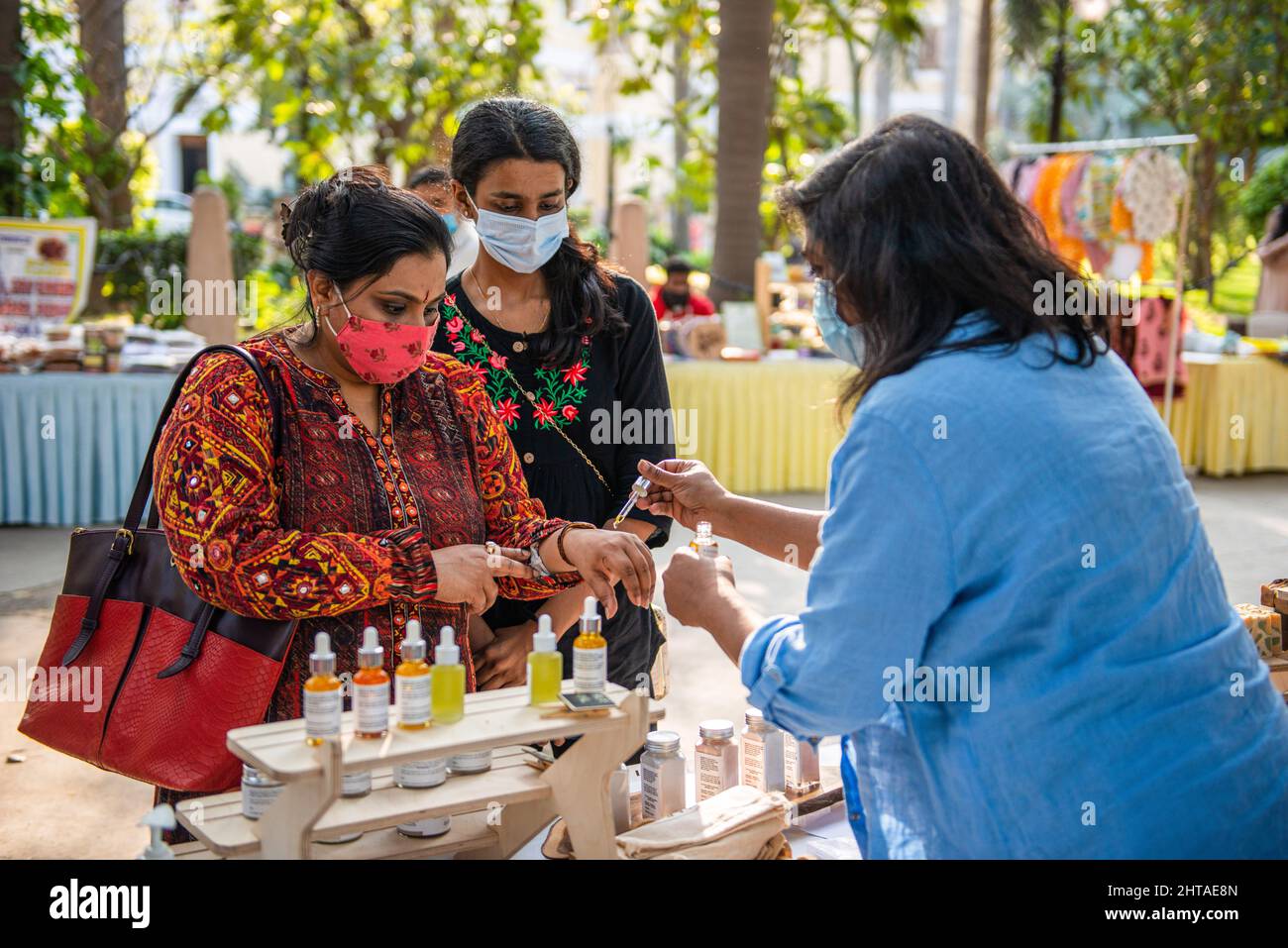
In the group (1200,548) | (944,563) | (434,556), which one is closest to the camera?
(944,563)

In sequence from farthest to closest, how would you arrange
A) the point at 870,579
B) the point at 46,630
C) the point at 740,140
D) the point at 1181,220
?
the point at 1181,220
the point at 740,140
the point at 46,630
the point at 870,579

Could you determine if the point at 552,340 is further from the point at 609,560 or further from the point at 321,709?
the point at 321,709

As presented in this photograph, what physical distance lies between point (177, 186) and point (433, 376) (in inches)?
1223

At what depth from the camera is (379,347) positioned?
1.96 meters

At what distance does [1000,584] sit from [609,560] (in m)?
0.77

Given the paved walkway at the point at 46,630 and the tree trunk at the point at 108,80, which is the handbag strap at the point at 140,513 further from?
the tree trunk at the point at 108,80

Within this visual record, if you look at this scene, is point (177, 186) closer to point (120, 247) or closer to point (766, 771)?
point (120, 247)

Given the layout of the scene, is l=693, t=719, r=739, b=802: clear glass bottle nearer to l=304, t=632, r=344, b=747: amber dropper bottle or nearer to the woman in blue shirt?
the woman in blue shirt

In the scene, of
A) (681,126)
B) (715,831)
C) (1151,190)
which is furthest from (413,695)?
(681,126)

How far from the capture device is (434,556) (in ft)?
6.25

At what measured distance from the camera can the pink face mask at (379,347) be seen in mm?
1955

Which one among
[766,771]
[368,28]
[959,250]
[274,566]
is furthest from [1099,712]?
[368,28]

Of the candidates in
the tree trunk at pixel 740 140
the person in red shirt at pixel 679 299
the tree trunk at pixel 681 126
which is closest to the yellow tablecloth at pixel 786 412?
the person in red shirt at pixel 679 299

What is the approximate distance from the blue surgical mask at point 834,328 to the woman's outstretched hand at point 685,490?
66 cm
